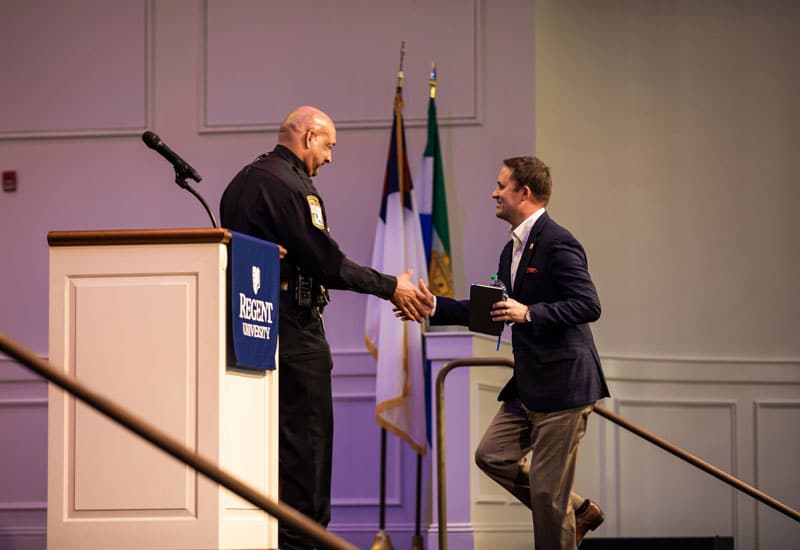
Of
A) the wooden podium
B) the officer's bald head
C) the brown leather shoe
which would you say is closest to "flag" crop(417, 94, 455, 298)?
the officer's bald head

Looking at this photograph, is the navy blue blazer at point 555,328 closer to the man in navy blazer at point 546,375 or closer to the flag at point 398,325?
the man in navy blazer at point 546,375

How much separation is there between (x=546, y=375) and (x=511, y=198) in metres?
0.71

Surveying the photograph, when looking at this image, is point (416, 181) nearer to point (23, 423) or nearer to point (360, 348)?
point (360, 348)

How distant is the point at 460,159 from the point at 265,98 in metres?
1.17

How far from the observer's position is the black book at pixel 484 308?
4141 millimetres

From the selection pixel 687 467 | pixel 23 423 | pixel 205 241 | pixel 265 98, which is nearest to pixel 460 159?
pixel 265 98

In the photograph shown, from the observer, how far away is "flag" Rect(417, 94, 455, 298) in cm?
622

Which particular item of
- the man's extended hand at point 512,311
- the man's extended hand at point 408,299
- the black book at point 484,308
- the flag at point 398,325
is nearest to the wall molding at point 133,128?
the flag at point 398,325

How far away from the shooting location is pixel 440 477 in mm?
5242

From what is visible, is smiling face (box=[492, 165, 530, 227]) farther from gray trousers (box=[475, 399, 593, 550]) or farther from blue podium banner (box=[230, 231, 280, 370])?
blue podium banner (box=[230, 231, 280, 370])

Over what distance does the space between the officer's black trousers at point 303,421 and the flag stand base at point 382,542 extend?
200cm

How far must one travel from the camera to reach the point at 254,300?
3504 mm

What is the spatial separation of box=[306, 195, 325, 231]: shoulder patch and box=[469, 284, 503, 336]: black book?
0.59 metres

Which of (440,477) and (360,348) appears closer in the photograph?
(440,477)
